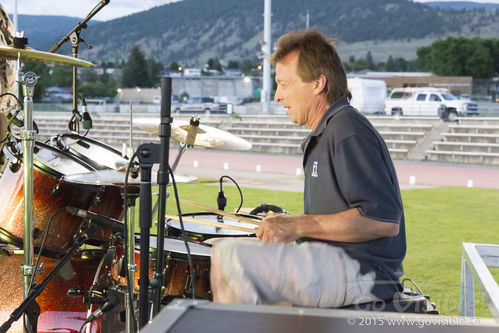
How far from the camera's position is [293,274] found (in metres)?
2.23

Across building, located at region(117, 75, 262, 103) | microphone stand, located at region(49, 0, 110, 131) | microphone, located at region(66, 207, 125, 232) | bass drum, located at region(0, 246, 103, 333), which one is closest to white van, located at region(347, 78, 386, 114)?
microphone stand, located at region(49, 0, 110, 131)

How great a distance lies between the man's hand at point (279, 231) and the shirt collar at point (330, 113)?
0.35 metres

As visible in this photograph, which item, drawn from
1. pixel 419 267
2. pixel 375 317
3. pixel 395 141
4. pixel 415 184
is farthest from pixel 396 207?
pixel 395 141

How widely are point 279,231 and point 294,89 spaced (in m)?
0.61

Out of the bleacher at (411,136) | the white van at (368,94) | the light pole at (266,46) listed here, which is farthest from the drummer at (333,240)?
the white van at (368,94)

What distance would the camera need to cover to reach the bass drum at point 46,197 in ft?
11.8

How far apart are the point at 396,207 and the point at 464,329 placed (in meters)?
0.93

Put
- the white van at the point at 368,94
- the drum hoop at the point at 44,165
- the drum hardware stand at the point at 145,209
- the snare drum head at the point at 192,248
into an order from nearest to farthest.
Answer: the drum hardware stand at the point at 145,209
the snare drum head at the point at 192,248
the drum hoop at the point at 44,165
the white van at the point at 368,94

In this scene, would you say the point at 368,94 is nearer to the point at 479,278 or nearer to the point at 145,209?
the point at 479,278

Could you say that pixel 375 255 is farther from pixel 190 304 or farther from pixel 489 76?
pixel 489 76

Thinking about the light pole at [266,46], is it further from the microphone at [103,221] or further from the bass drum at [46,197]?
the microphone at [103,221]

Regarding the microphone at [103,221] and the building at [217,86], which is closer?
the microphone at [103,221]

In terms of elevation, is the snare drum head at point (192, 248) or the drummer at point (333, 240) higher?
the drummer at point (333, 240)

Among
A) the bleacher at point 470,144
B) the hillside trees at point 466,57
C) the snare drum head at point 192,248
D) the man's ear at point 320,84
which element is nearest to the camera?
the man's ear at point 320,84
